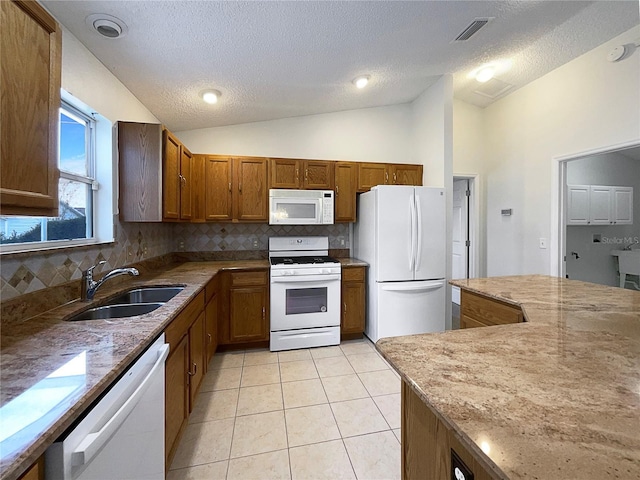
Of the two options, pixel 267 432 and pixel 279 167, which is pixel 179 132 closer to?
pixel 279 167

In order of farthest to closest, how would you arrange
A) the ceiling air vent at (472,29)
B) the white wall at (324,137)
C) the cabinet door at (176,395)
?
the white wall at (324,137) < the ceiling air vent at (472,29) < the cabinet door at (176,395)

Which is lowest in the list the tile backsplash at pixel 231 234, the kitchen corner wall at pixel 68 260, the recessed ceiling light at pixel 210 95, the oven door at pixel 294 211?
the kitchen corner wall at pixel 68 260

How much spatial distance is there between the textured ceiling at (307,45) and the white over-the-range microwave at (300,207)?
39.4 inches

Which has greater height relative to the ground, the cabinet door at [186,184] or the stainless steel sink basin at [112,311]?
the cabinet door at [186,184]

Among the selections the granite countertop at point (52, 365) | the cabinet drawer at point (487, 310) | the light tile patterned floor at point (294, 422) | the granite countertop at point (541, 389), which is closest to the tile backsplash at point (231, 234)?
the light tile patterned floor at point (294, 422)

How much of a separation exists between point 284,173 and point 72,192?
6.33 feet

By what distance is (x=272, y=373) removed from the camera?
254 centimetres

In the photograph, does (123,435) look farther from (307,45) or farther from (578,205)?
(578,205)

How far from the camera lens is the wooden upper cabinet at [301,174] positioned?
323cm

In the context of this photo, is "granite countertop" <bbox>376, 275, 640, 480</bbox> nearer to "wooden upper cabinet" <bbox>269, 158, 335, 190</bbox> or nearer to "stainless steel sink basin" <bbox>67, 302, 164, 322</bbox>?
"stainless steel sink basin" <bbox>67, 302, 164, 322</bbox>

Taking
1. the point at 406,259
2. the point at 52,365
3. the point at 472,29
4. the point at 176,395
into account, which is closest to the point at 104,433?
the point at 52,365

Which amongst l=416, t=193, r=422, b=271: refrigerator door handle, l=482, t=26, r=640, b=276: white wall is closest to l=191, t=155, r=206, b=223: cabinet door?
l=416, t=193, r=422, b=271: refrigerator door handle

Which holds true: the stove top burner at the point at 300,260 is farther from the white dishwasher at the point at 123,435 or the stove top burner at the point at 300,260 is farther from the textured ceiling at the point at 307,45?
the white dishwasher at the point at 123,435

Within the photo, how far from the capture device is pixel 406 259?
3.00 meters
